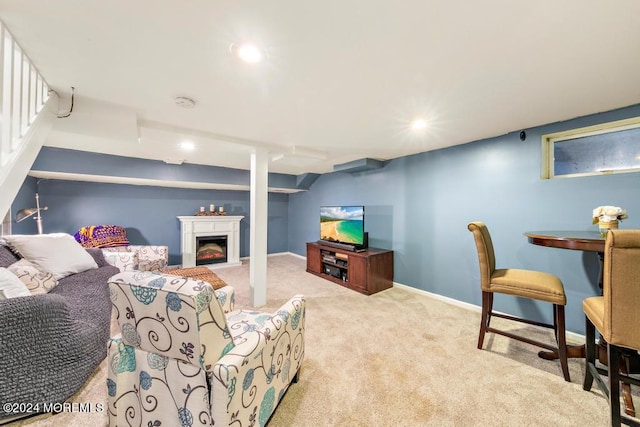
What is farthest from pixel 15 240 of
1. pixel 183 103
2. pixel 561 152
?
pixel 561 152

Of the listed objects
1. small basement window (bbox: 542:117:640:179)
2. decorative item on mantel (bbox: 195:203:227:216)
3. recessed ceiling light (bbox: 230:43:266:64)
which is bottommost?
decorative item on mantel (bbox: 195:203:227:216)

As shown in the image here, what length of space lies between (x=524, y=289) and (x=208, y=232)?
5.17 m

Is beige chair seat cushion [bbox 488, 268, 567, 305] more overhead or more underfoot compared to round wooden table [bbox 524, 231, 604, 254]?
more underfoot

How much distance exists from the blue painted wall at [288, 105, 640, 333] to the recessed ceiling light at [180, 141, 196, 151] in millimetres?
2862

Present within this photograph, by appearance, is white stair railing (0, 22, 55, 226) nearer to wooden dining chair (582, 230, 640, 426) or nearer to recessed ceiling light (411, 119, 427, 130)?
recessed ceiling light (411, 119, 427, 130)

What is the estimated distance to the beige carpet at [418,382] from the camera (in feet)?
4.59

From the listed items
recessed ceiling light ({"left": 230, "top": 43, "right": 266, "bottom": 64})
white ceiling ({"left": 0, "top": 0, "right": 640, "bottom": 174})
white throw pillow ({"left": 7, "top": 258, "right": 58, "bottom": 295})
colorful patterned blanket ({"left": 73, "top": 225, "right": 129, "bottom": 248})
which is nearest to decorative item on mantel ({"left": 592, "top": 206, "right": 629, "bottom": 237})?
white ceiling ({"left": 0, "top": 0, "right": 640, "bottom": 174})

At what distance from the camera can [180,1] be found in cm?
101

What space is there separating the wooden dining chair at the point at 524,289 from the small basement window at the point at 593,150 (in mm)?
1201

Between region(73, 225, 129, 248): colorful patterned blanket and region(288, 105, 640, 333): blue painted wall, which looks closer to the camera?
region(288, 105, 640, 333): blue painted wall

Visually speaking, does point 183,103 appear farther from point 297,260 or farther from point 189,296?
point 297,260

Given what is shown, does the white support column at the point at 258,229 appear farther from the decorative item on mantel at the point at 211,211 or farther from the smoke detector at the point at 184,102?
the decorative item on mantel at the point at 211,211

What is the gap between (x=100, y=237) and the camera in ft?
12.5

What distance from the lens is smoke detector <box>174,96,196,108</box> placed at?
6.26 feet
